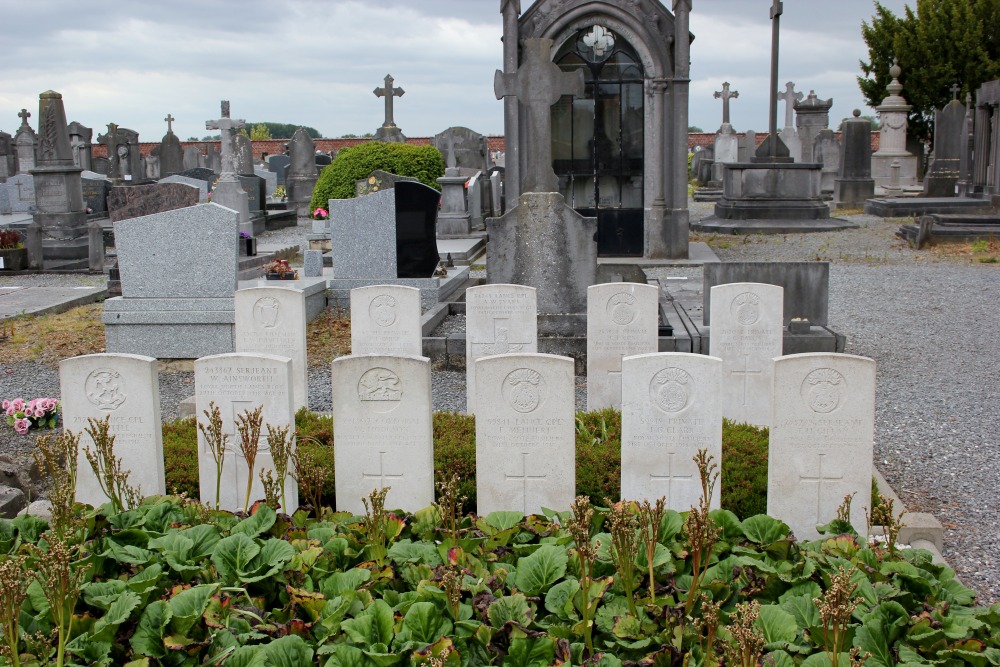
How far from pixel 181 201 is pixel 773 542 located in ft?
32.0

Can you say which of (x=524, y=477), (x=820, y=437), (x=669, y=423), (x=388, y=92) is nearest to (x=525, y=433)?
(x=524, y=477)

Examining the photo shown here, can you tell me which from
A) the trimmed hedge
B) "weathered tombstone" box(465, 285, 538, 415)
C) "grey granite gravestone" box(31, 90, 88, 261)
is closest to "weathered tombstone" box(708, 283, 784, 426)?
the trimmed hedge

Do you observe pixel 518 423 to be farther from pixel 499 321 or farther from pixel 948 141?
pixel 948 141

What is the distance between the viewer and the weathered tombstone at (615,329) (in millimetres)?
6672

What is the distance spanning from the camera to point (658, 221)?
48.6 feet

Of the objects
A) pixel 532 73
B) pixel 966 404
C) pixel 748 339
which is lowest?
pixel 966 404

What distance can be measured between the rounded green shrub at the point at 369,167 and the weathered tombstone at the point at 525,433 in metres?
14.8

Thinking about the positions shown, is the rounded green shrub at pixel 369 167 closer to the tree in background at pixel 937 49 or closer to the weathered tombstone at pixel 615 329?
the weathered tombstone at pixel 615 329

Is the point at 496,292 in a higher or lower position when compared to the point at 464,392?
higher

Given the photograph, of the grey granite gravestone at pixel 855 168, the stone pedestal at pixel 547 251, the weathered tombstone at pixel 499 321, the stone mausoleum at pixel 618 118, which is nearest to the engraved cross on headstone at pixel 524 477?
the weathered tombstone at pixel 499 321

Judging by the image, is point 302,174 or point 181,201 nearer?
point 181,201

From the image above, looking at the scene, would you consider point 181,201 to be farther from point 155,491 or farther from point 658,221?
point 155,491

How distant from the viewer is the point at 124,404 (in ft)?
16.4

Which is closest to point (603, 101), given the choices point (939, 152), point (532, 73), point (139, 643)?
point (532, 73)
